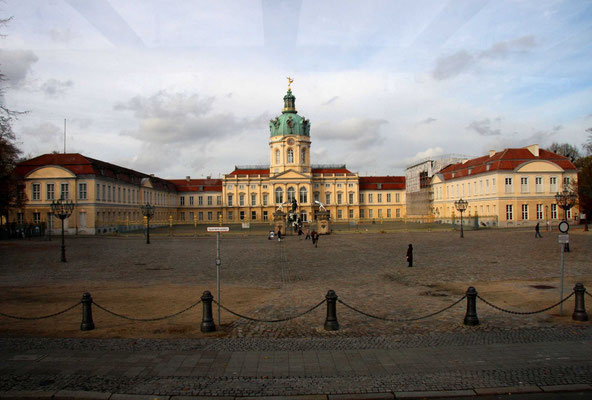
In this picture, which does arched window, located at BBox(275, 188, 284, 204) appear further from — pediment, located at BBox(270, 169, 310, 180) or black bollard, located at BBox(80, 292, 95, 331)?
black bollard, located at BBox(80, 292, 95, 331)

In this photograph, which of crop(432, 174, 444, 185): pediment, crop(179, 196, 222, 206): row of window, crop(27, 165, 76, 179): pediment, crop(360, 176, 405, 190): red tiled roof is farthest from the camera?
crop(360, 176, 405, 190): red tiled roof

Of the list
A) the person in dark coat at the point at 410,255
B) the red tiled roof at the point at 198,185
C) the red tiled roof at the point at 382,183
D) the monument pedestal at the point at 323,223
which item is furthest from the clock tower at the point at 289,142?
the person in dark coat at the point at 410,255

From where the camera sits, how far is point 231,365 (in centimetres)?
817

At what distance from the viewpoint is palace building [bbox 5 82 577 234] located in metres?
55.1

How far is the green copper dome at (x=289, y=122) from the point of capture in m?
92.6

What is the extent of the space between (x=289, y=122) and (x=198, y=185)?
1014 inches

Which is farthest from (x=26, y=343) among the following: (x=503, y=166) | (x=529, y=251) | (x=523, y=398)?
(x=503, y=166)

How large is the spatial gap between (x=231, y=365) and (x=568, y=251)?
2562cm

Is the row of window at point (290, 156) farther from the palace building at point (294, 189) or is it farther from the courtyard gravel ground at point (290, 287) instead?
the courtyard gravel ground at point (290, 287)

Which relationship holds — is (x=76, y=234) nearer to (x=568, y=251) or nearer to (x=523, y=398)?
(x=568, y=251)

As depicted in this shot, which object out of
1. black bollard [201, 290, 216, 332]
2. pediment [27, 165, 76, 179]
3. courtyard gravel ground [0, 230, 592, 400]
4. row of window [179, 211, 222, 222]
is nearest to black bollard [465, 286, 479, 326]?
courtyard gravel ground [0, 230, 592, 400]

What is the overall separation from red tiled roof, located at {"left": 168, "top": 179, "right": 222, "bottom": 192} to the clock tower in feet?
44.1

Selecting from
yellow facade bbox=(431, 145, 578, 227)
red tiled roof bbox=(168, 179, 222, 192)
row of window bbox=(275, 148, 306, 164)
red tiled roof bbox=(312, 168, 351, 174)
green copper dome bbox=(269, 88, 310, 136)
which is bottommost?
yellow facade bbox=(431, 145, 578, 227)

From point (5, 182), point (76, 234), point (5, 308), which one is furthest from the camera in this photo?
point (76, 234)
